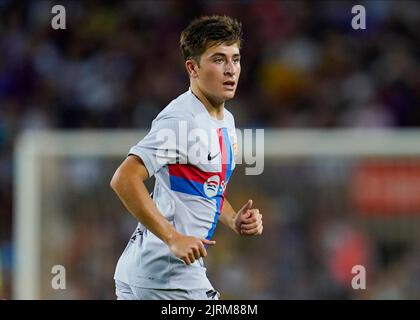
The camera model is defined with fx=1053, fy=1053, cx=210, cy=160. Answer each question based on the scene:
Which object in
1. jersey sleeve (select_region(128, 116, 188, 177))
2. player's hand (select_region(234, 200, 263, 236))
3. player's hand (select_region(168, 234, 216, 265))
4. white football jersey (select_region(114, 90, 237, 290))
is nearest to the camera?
player's hand (select_region(168, 234, 216, 265))

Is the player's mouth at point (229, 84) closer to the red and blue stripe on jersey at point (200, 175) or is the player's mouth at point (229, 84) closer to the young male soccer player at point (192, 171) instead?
the young male soccer player at point (192, 171)

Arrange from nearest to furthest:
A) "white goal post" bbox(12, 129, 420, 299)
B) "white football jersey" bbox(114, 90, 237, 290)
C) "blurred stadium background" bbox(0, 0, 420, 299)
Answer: "white football jersey" bbox(114, 90, 237, 290)
"blurred stadium background" bbox(0, 0, 420, 299)
"white goal post" bbox(12, 129, 420, 299)

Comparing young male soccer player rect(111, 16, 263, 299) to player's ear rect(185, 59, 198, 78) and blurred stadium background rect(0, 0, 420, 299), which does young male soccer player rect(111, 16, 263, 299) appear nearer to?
player's ear rect(185, 59, 198, 78)

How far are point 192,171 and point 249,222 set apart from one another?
1.29 feet

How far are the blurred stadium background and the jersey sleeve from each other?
417 cm

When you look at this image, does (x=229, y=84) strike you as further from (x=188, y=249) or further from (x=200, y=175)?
(x=188, y=249)

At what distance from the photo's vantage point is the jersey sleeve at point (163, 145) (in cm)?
459

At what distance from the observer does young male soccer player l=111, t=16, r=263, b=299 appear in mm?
4727

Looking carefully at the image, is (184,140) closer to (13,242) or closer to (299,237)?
(299,237)

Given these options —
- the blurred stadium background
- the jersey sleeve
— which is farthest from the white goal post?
the jersey sleeve

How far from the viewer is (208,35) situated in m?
4.81

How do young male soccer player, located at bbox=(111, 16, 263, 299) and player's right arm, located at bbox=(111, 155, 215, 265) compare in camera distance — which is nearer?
player's right arm, located at bbox=(111, 155, 215, 265)

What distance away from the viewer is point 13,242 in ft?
34.1

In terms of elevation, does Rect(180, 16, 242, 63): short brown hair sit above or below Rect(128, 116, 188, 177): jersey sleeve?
above
